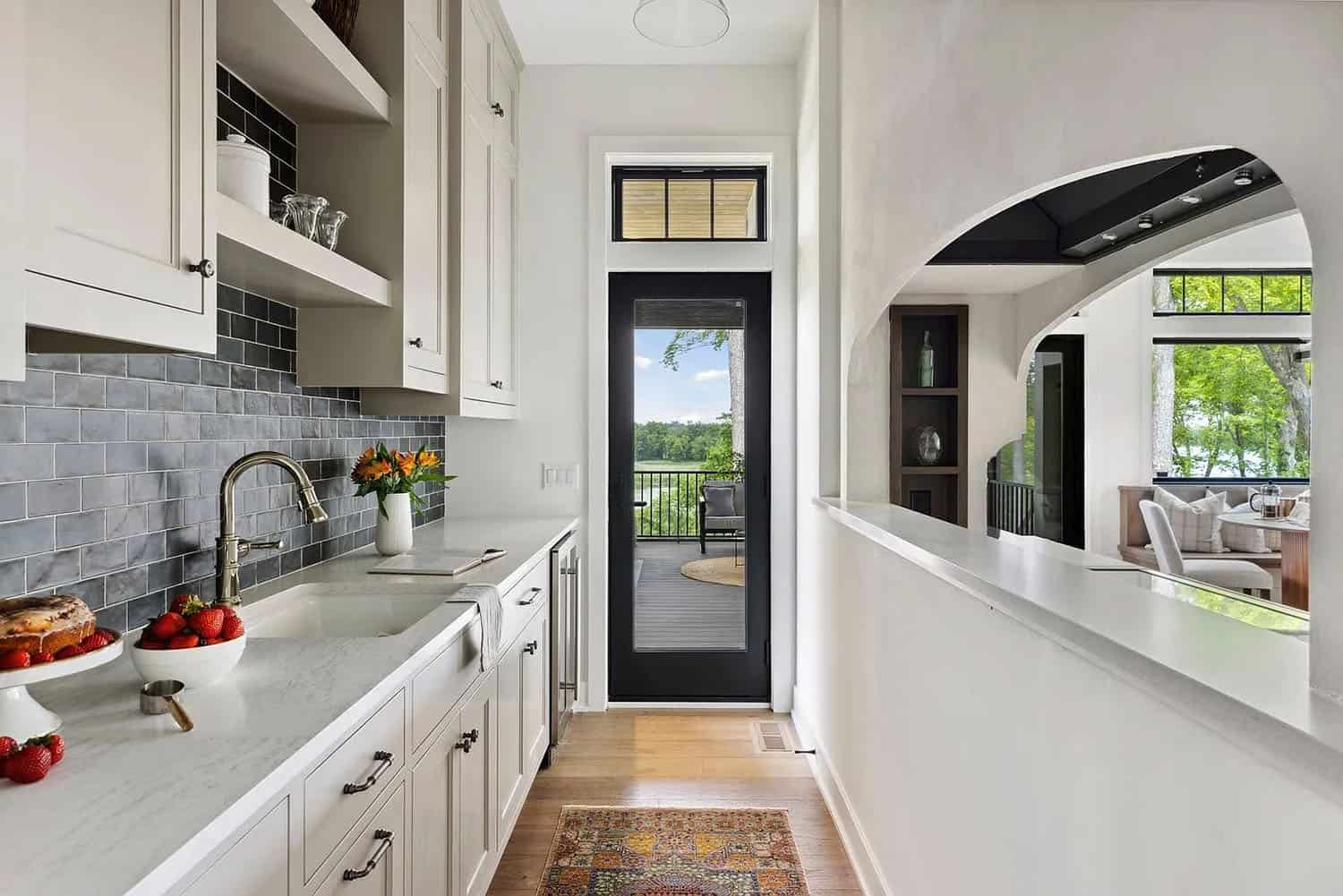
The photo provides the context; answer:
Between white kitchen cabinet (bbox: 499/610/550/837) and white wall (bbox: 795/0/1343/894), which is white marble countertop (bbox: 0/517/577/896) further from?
white wall (bbox: 795/0/1343/894)

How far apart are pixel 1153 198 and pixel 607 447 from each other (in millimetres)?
2588

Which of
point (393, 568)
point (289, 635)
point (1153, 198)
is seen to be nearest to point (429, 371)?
point (393, 568)

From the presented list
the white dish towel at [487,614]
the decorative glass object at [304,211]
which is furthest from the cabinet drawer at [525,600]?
the decorative glass object at [304,211]

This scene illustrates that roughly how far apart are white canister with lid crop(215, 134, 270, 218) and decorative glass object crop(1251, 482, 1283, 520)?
189 cm

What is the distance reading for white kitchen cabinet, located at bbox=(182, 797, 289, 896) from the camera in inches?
30.9

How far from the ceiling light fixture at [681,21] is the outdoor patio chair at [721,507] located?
6.18 feet

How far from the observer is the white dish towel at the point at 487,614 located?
1788 millimetres

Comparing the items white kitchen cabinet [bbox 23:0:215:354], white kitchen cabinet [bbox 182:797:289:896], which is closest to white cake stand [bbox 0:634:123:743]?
white kitchen cabinet [bbox 182:797:289:896]

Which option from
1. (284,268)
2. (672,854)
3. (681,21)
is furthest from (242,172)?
(672,854)

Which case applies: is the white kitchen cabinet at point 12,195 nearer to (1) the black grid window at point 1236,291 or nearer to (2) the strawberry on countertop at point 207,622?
(2) the strawberry on countertop at point 207,622

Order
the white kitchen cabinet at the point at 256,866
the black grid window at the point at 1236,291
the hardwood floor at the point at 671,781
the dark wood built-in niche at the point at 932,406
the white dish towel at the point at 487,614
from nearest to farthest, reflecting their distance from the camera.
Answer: the white kitchen cabinet at the point at 256,866 < the black grid window at the point at 1236,291 < the white dish towel at the point at 487,614 < the hardwood floor at the point at 671,781 < the dark wood built-in niche at the point at 932,406

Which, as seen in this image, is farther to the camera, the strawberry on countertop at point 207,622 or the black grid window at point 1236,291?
the black grid window at point 1236,291

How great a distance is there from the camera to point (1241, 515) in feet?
4.44

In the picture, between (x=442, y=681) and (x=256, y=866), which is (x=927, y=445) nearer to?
(x=442, y=681)
